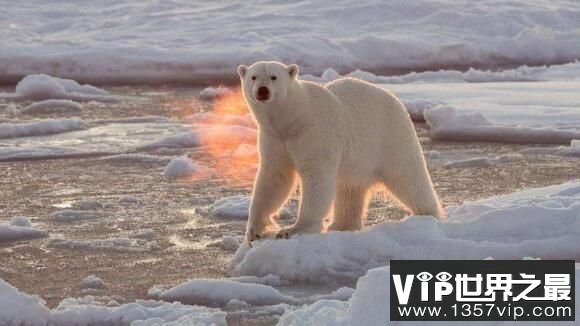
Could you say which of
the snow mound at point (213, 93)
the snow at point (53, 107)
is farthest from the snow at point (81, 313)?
the snow mound at point (213, 93)

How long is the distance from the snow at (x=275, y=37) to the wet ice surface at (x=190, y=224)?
4371 millimetres

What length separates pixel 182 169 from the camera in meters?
6.95

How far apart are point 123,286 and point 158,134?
4.44 m

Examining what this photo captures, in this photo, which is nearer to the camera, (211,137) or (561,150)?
(561,150)

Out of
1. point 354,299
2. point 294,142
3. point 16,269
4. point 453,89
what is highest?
point 453,89

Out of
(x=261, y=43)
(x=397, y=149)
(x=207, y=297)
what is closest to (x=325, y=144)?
(x=397, y=149)

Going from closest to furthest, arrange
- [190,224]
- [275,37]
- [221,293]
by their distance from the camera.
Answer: [221,293] → [190,224] → [275,37]

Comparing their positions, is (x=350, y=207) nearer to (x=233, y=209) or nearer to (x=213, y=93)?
(x=233, y=209)

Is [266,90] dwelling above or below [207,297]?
above

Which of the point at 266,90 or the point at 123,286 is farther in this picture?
the point at 266,90

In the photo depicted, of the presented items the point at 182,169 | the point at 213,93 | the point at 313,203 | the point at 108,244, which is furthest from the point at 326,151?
the point at 213,93

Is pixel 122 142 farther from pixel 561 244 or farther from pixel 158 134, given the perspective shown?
pixel 561 244

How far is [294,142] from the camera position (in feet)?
16.1

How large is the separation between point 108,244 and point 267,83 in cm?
105
